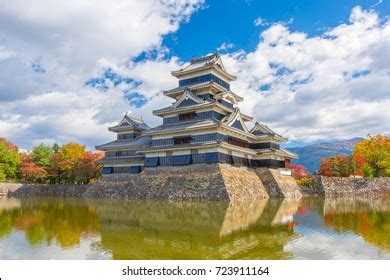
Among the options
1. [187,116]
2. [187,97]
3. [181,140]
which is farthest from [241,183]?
[187,97]

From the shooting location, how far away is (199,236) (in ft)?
40.0

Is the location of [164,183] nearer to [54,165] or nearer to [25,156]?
[54,165]

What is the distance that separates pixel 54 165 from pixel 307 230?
3908 cm

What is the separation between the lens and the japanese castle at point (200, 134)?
28625mm

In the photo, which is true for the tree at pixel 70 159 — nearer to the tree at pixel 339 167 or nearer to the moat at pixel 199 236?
the moat at pixel 199 236

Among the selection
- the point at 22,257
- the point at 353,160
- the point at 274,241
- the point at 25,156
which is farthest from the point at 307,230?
the point at 25,156

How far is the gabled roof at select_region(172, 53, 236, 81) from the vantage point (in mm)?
32178

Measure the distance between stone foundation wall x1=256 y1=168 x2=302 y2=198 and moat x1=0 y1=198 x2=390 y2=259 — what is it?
41.3 feet

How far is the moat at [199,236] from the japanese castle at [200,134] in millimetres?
10742

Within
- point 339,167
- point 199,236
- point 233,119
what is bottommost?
point 199,236

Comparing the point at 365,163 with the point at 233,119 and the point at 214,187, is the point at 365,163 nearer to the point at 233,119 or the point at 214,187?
the point at 233,119

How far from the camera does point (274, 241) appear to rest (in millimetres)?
11508

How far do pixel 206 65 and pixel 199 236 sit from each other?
2238cm

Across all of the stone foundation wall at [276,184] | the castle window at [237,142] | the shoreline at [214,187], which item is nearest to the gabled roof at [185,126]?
the castle window at [237,142]
